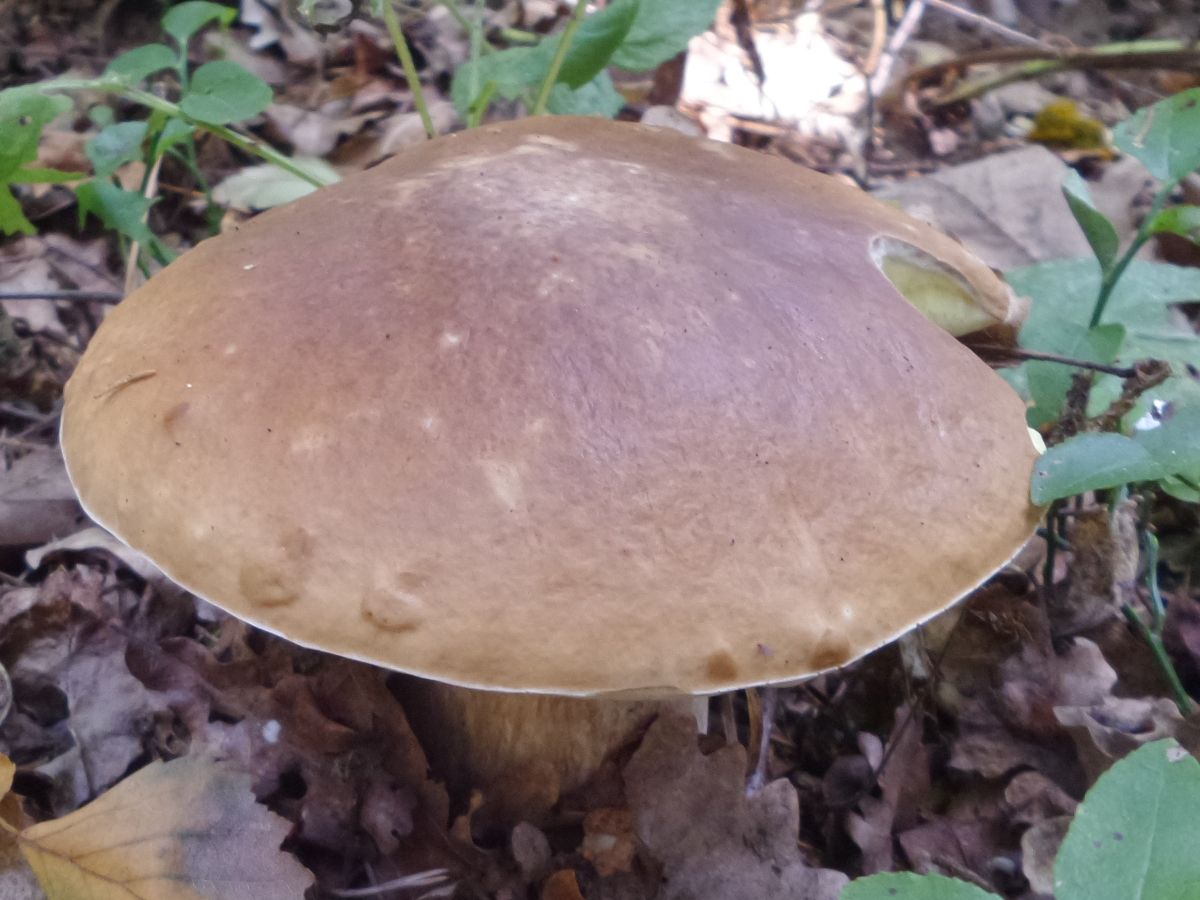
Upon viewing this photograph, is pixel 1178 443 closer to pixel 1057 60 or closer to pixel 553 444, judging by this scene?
pixel 553 444

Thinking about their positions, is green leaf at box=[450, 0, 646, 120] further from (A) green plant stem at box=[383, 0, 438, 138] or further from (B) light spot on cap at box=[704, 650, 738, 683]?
(B) light spot on cap at box=[704, 650, 738, 683]

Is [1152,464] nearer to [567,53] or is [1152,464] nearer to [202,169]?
[567,53]

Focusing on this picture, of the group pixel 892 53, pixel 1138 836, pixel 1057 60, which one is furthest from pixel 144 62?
pixel 1057 60

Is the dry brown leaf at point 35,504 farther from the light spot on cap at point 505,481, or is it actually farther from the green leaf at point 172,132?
the light spot on cap at point 505,481

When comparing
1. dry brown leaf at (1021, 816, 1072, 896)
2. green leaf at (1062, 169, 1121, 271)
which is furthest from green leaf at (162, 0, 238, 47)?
dry brown leaf at (1021, 816, 1072, 896)

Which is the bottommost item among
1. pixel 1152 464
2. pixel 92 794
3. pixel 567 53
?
pixel 92 794

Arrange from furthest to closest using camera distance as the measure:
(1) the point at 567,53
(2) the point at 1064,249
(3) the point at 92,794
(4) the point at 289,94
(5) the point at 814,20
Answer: (5) the point at 814,20
(4) the point at 289,94
(2) the point at 1064,249
(1) the point at 567,53
(3) the point at 92,794

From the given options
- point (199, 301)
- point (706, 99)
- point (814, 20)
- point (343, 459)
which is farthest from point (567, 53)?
point (814, 20)
